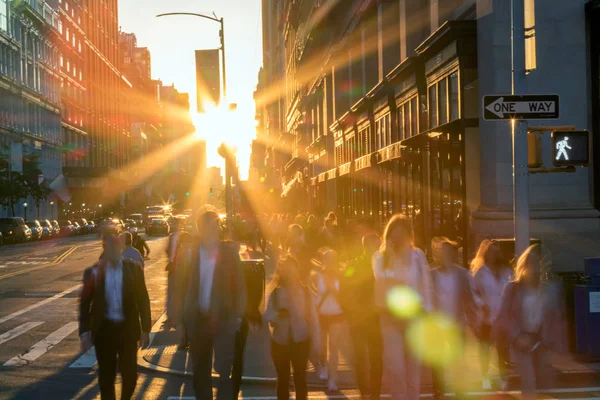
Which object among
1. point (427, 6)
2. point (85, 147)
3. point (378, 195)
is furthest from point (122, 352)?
point (85, 147)

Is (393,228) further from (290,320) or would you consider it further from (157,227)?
(157,227)

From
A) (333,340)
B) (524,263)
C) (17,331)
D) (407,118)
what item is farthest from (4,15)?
(524,263)

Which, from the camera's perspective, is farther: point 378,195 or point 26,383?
point 378,195

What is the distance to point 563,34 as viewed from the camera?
1772 centimetres

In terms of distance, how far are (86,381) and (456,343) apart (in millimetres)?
4907

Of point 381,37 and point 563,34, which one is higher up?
point 381,37

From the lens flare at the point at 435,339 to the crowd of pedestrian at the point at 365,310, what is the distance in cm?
1

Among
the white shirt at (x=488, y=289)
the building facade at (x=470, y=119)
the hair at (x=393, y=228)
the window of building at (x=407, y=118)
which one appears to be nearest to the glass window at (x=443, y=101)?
the building facade at (x=470, y=119)

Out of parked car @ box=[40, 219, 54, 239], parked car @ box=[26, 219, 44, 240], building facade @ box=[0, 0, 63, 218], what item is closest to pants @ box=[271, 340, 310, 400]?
parked car @ box=[26, 219, 44, 240]

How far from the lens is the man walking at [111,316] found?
288 inches

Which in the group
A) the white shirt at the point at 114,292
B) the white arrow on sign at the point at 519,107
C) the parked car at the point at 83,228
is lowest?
the parked car at the point at 83,228

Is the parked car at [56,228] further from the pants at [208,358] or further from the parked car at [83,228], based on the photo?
the pants at [208,358]

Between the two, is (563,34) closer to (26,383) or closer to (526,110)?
(526,110)

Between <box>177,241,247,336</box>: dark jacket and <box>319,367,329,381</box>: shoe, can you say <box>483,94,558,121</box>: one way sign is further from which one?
<box>177,241,247,336</box>: dark jacket
